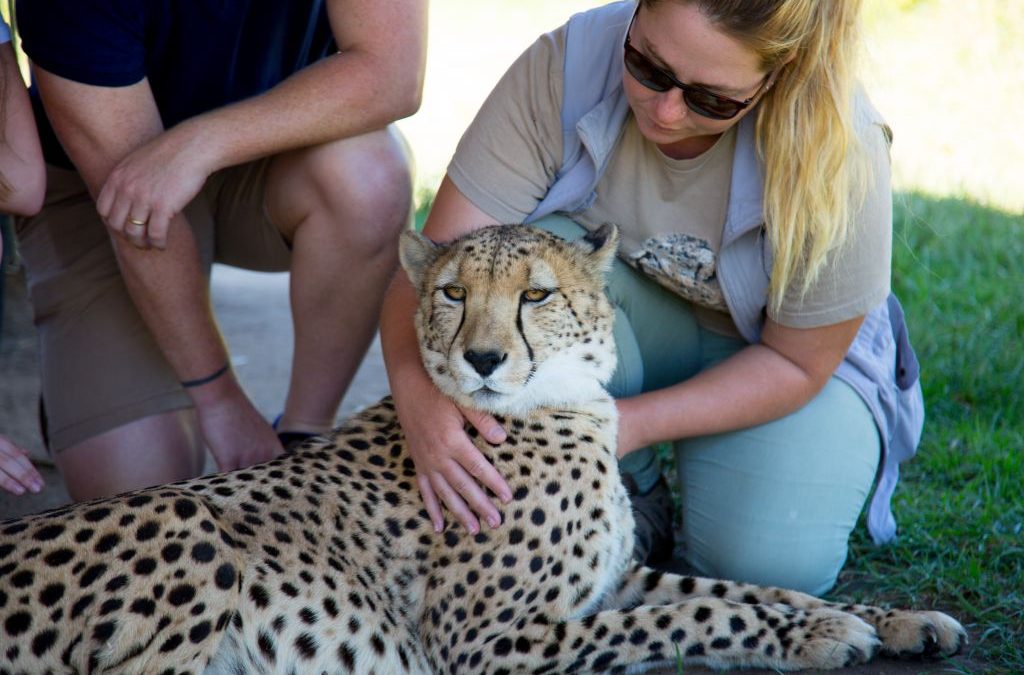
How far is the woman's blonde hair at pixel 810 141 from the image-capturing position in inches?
91.9

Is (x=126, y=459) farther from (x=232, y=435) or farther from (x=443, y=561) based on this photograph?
(x=443, y=561)

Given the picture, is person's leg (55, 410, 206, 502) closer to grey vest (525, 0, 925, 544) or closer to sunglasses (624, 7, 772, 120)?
grey vest (525, 0, 925, 544)

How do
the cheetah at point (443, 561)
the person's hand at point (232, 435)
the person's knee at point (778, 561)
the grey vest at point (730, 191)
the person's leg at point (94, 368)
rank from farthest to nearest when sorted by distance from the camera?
the person's leg at point (94, 368) < the person's hand at point (232, 435) < the person's knee at point (778, 561) < the grey vest at point (730, 191) < the cheetah at point (443, 561)

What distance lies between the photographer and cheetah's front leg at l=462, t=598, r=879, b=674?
2.23 metres

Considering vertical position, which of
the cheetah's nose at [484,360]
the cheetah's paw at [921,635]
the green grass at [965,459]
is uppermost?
the cheetah's nose at [484,360]

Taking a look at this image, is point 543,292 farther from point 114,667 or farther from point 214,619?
point 114,667

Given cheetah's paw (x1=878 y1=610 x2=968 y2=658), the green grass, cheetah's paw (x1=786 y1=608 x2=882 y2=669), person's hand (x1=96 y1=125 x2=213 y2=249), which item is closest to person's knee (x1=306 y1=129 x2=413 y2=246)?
person's hand (x1=96 y1=125 x2=213 y2=249)

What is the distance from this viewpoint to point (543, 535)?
7.55 ft

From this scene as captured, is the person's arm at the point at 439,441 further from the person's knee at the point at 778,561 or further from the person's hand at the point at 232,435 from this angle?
the person's knee at the point at 778,561

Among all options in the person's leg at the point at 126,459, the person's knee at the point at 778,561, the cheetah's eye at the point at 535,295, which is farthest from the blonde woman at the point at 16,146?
the person's knee at the point at 778,561

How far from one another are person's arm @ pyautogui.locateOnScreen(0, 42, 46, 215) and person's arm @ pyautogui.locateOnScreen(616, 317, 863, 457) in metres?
1.45

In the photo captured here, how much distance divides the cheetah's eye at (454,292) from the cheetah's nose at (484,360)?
19 cm

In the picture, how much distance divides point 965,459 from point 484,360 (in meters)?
1.73

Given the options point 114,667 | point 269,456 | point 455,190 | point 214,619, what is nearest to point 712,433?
point 455,190
